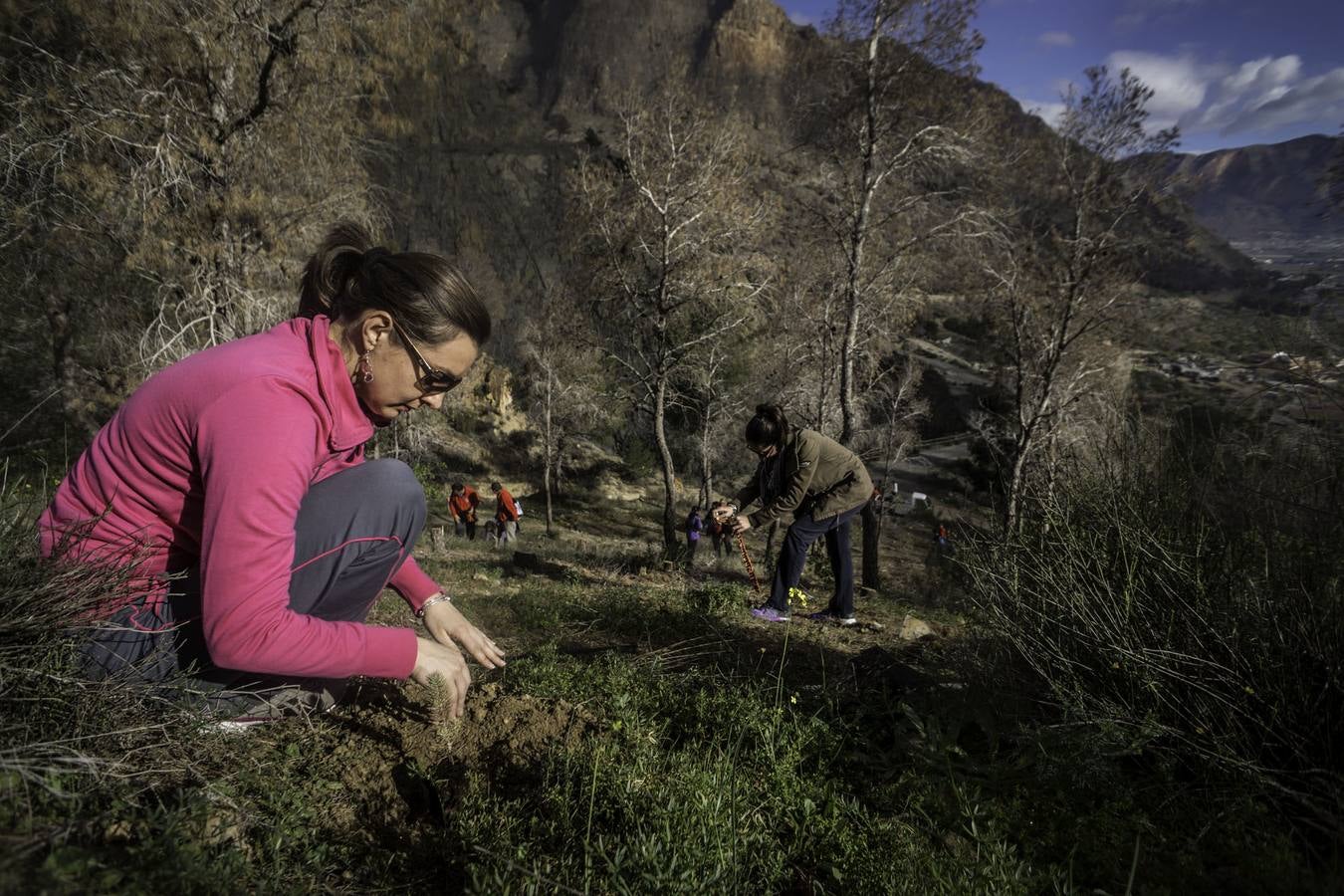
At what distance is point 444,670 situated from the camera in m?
1.79

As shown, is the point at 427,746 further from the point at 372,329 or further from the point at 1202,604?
the point at 1202,604

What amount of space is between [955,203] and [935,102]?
62.9 inches

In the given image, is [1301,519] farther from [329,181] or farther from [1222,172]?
[1222,172]

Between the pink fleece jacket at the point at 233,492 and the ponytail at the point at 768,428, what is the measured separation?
3554 mm

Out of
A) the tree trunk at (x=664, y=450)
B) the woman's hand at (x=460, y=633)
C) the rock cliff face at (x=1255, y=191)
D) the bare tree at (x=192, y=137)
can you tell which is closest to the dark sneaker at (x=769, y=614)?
the woman's hand at (x=460, y=633)

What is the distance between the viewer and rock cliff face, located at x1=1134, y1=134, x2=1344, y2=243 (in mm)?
5184

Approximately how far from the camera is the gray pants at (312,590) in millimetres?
1612

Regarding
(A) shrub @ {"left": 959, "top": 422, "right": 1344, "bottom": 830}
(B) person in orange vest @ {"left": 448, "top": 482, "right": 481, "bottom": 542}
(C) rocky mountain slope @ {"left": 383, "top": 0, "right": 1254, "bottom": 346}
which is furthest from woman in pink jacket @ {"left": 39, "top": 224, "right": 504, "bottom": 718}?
(B) person in orange vest @ {"left": 448, "top": 482, "right": 481, "bottom": 542}

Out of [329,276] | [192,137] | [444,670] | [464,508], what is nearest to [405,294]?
[329,276]

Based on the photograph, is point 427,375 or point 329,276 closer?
point 427,375

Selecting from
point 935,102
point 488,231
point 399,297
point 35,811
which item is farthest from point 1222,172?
point 488,231

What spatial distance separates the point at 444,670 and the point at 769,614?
3.57 m

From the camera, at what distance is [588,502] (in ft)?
99.2

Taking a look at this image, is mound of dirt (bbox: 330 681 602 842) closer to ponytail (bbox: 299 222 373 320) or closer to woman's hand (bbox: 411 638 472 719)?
woman's hand (bbox: 411 638 472 719)
